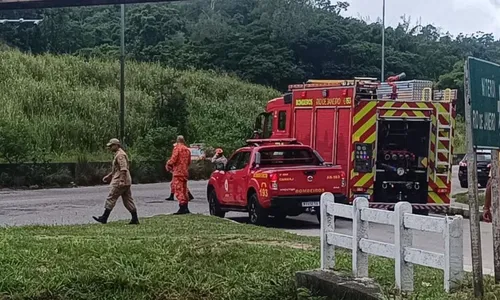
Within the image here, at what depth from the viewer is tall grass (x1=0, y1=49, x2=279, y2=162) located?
116ft

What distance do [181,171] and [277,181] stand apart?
291 cm

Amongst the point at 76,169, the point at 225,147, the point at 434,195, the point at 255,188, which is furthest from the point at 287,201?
the point at 225,147

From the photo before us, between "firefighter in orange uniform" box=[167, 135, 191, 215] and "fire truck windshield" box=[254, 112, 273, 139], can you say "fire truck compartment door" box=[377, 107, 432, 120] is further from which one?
"fire truck windshield" box=[254, 112, 273, 139]

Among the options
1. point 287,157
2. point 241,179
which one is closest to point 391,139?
point 287,157

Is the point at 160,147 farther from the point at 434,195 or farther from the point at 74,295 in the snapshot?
the point at 74,295

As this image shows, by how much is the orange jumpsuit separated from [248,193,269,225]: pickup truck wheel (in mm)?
1765

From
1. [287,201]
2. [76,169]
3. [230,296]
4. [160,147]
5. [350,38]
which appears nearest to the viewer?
[230,296]

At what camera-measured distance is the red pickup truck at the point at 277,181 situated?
16.4 m

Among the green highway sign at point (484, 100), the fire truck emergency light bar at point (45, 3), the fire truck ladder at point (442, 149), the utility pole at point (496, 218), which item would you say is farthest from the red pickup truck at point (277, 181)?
the utility pole at point (496, 218)

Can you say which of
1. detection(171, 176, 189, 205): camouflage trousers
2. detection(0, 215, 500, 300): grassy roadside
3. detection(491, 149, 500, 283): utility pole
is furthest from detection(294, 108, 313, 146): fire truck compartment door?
detection(491, 149, 500, 283): utility pole

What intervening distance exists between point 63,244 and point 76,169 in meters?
21.2

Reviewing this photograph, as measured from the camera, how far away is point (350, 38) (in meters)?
63.4

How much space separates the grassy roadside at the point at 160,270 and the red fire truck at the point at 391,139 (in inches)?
326

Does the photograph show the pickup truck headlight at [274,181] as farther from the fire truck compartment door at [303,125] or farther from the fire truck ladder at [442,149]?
the fire truck ladder at [442,149]
